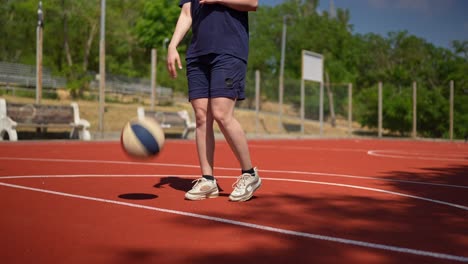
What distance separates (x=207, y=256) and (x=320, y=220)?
122 centimetres

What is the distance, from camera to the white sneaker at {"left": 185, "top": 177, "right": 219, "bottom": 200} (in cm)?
434

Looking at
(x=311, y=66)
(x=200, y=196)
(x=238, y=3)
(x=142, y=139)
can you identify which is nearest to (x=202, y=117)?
(x=142, y=139)

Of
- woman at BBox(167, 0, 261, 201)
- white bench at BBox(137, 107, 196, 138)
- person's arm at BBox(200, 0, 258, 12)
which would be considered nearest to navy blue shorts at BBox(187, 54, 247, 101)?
woman at BBox(167, 0, 261, 201)

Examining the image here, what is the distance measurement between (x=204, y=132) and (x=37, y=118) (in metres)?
11.2

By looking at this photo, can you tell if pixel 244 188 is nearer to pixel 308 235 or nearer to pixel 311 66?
pixel 308 235

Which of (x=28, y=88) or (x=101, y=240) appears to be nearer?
(x=101, y=240)

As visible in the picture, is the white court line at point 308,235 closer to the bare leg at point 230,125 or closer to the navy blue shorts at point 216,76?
the bare leg at point 230,125

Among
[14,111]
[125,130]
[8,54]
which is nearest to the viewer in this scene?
[125,130]

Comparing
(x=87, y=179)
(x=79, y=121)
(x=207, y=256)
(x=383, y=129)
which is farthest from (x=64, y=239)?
(x=383, y=129)

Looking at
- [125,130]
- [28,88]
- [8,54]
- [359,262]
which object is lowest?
[359,262]

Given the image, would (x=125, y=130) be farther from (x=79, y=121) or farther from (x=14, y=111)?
(x=79, y=121)

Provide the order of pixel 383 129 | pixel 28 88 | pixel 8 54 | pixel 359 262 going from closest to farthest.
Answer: pixel 359 262, pixel 28 88, pixel 383 129, pixel 8 54

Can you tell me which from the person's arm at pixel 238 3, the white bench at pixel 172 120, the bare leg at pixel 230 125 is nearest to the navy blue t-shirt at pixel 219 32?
the person's arm at pixel 238 3

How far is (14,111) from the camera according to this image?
13.9 metres
